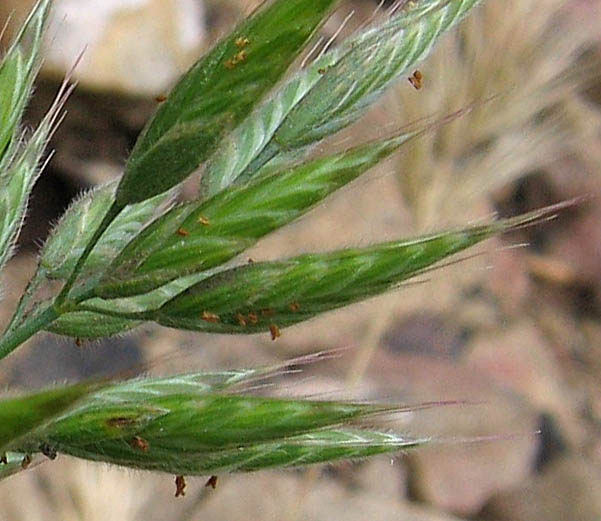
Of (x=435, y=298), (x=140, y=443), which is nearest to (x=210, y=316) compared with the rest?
(x=140, y=443)

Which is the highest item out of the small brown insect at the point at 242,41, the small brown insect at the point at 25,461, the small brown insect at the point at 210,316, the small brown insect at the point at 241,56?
the small brown insect at the point at 242,41

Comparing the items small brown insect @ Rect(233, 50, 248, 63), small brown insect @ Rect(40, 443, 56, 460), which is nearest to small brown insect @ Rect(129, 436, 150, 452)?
small brown insect @ Rect(40, 443, 56, 460)

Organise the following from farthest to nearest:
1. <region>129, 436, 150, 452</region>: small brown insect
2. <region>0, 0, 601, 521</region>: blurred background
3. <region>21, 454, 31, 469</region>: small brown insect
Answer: <region>0, 0, 601, 521</region>: blurred background < <region>21, 454, 31, 469</region>: small brown insect < <region>129, 436, 150, 452</region>: small brown insect

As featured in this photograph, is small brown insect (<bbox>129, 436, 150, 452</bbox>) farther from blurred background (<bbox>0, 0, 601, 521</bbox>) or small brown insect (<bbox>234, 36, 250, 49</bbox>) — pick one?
blurred background (<bbox>0, 0, 601, 521</bbox>)

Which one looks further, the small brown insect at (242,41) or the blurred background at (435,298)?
the blurred background at (435,298)

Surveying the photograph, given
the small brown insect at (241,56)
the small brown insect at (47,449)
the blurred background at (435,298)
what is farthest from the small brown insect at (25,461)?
the blurred background at (435,298)

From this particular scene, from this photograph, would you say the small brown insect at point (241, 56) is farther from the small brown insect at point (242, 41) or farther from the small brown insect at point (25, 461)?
the small brown insect at point (25, 461)
